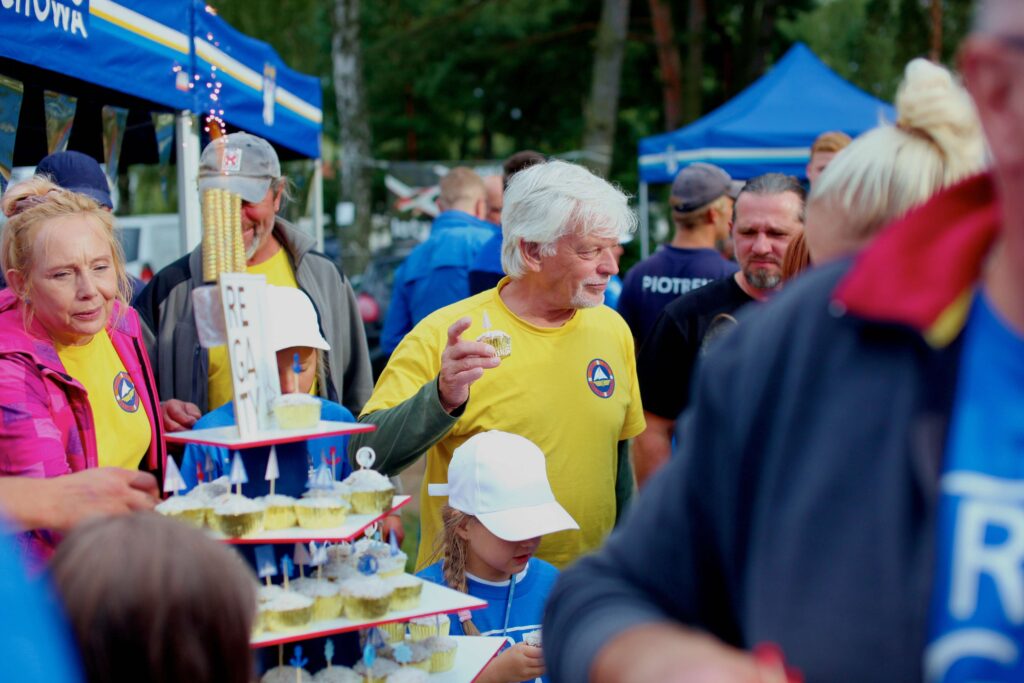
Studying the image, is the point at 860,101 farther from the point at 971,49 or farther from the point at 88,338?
the point at 971,49

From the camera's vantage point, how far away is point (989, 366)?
0.97m

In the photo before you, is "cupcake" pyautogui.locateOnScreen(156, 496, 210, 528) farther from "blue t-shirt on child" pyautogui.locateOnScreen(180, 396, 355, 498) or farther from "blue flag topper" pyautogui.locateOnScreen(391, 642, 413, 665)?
"blue flag topper" pyautogui.locateOnScreen(391, 642, 413, 665)

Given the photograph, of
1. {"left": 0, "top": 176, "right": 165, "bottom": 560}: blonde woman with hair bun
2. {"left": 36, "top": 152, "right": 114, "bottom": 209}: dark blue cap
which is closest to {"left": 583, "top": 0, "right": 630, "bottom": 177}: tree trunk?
{"left": 36, "top": 152, "right": 114, "bottom": 209}: dark blue cap

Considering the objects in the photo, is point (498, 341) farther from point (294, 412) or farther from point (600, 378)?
point (294, 412)

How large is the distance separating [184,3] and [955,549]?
5027 mm

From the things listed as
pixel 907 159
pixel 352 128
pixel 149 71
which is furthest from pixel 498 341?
pixel 352 128

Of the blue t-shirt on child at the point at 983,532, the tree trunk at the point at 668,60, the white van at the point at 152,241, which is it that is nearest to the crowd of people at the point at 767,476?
the blue t-shirt on child at the point at 983,532

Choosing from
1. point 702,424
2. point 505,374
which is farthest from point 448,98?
point 702,424

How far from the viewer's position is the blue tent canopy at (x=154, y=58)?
159 inches

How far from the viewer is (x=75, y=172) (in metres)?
4.43

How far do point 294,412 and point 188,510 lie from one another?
0.92 feet

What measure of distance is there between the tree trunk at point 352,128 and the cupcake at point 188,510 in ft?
51.9

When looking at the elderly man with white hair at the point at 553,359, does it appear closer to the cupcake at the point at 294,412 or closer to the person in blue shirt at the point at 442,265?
the cupcake at the point at 294,412

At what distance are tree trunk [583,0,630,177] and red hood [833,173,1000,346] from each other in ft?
51.7
